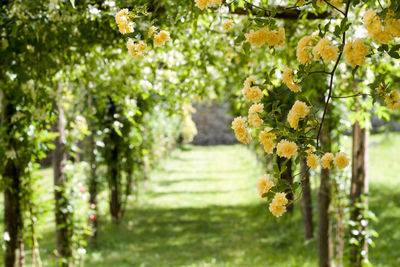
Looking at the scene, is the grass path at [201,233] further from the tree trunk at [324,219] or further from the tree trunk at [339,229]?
the tree trunk at [324,219]

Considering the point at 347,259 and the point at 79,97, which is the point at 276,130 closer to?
the point at 347,259

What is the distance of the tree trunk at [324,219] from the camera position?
5305mm

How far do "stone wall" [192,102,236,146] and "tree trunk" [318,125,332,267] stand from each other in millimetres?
30857

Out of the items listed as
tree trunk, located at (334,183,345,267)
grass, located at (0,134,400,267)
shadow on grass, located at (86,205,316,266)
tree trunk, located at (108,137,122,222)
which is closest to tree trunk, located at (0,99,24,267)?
grass, located at (0,134,400,267)

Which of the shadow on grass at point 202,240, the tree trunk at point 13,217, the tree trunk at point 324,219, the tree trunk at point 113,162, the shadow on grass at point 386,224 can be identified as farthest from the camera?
the tree trunk at point 113,162

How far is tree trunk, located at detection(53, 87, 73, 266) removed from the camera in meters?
5.63

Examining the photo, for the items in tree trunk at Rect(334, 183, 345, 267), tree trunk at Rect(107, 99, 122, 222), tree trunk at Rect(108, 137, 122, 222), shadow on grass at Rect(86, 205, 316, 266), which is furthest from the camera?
tree trunk at Rect(108, 137, 122, 222)

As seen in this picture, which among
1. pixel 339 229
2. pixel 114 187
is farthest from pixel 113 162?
pixel 339 229

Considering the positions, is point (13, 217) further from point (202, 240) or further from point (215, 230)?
point (215, 230)

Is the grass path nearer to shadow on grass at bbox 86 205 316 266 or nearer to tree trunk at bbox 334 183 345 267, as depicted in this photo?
shadow on grass at bbox 86 205 316 266

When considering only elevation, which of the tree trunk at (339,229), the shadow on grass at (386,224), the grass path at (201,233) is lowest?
the grass path at (201,233)

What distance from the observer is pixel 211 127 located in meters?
36.7

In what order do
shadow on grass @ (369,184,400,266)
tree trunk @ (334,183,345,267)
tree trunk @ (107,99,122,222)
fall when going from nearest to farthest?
tree trunk @ (334,183,345,267) → shadow on grass @ (369,184,400,266) → tree trunk @ (107,99,122,222)

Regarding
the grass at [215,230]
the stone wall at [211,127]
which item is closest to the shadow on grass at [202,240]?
the grass at [215,230]
